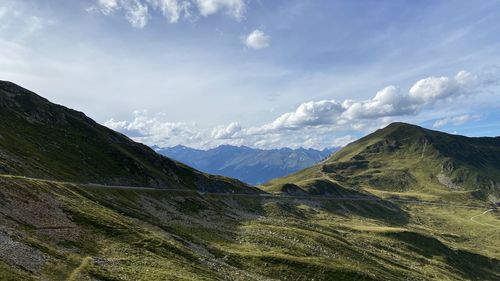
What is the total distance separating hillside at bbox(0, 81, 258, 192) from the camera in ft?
319

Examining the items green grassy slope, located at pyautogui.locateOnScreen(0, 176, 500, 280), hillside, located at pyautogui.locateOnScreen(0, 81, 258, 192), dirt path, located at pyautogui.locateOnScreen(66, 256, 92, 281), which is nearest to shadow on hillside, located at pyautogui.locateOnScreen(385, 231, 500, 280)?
green grassy slope, located at pyautogui.locateOnScreen(0, 176, 500, 280)

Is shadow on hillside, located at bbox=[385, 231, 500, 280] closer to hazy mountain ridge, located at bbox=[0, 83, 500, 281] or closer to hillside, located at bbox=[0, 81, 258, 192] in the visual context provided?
hazy mountain ridge, located at bbox=[0, 83, 500, 281]

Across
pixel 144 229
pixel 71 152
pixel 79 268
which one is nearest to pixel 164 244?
pixel 144 229

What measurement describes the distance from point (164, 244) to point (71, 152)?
77206 millimetres

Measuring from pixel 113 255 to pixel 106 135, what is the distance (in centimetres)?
11747

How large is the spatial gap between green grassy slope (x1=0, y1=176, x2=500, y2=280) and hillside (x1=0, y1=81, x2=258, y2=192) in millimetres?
17040

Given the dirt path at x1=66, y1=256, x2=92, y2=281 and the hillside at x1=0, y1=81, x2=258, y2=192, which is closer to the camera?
the dirt path at x1=66, y1=256, x2=92, y2=281

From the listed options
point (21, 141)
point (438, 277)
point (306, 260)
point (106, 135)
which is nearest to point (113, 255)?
point (306, 260)

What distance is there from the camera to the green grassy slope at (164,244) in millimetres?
43625

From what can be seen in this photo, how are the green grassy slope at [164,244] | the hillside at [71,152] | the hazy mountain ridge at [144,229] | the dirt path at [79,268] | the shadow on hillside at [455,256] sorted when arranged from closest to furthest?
the dirt path at [79,268] < the green grassy slope at [164,244] < the hazy mountain ridge at [144,229] < the hillside at [71,152] < the shadow on hillside at [455,256]

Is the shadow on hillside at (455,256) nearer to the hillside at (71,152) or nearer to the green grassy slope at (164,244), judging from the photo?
the green grassy slope at (164,244)

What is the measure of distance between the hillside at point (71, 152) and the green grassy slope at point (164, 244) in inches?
671

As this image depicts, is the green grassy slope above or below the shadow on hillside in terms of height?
above

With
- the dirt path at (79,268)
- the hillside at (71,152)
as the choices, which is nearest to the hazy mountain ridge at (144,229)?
the dirt path at (79,268)
